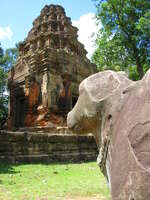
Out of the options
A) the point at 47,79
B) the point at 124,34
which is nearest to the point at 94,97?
the point at 47,79

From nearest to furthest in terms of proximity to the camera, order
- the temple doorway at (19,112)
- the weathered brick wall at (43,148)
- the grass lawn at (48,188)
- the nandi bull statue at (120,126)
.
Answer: the nandi bull statue at (120,126) → the grass lawn at (48,188) → the weathered brick wall at (43,148) → the temple doorway at (19,112)

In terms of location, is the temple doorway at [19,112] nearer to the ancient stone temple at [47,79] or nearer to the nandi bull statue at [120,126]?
the ancient stone temple at [47,79]

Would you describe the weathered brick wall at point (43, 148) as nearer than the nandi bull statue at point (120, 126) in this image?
No

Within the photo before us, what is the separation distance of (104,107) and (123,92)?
0.21 meters

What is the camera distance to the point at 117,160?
5.16 ft

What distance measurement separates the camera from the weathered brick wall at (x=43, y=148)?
688 cm

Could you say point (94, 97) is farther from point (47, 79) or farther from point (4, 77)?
point (4, 77)

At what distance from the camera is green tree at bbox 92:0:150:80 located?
16.5 metres

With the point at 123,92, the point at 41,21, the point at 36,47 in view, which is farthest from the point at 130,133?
the point at 41,21

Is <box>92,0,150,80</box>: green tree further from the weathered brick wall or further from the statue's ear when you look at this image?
the statue's ear

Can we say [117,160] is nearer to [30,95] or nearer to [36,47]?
[30,95]

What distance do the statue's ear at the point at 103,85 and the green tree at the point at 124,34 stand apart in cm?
1433


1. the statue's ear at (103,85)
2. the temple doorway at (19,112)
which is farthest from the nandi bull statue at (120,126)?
the temple doorway at (19,112)

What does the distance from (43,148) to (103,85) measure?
6024 millimetres
